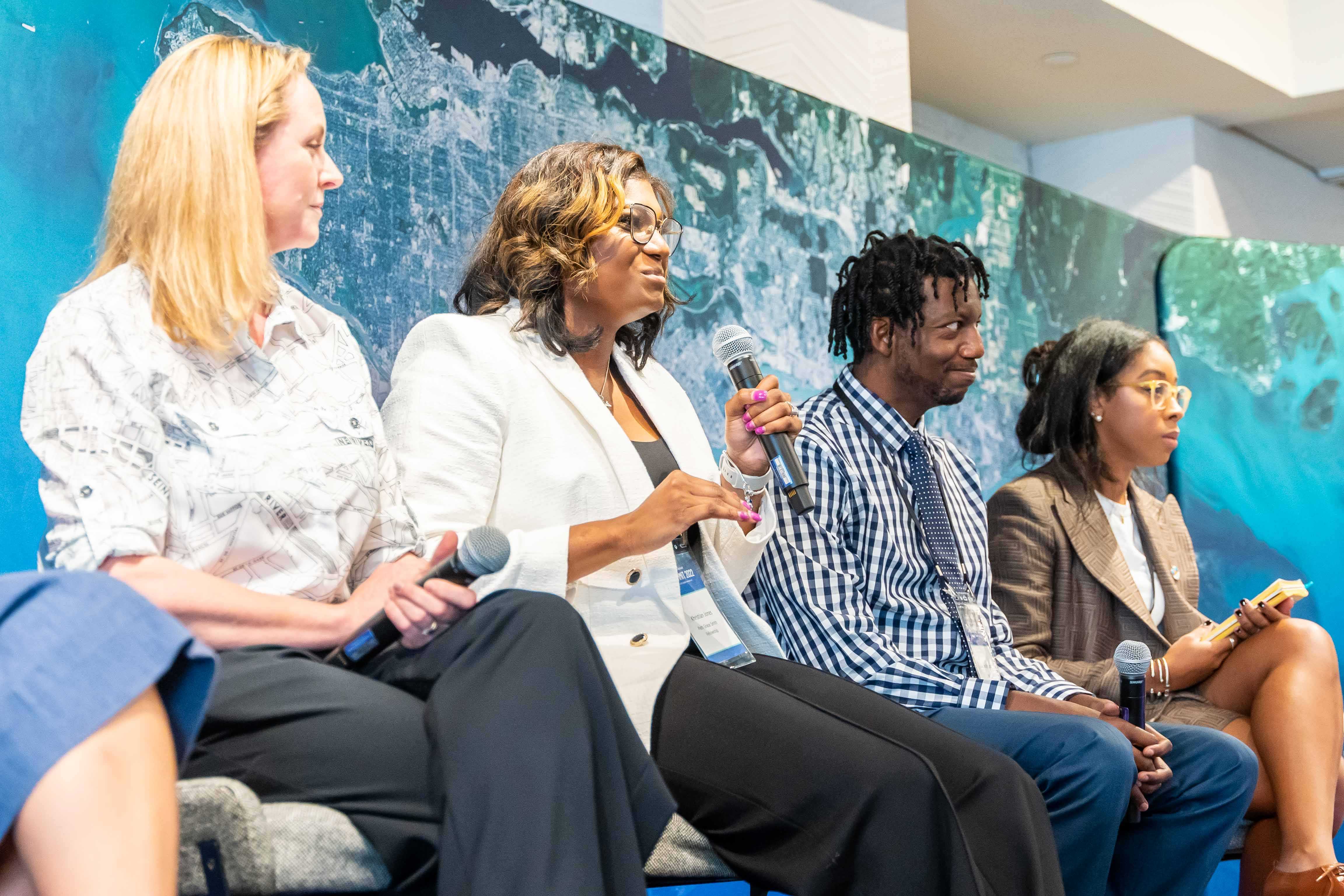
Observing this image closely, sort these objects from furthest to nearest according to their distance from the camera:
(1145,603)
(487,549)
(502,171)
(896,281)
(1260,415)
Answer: (1260,415) < (1145,603) < (896,281) < (502,171) < (487,549)

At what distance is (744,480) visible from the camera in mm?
2049

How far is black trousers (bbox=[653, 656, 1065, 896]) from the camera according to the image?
1638mm

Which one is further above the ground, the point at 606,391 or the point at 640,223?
the point at 640,223

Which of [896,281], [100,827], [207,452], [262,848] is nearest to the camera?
[100,827]

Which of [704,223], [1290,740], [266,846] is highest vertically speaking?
[704,223]

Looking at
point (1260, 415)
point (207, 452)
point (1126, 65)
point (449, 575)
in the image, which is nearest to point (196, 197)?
point (207, 452)

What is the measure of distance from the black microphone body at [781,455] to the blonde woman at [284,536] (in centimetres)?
51

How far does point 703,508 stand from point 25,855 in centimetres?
98

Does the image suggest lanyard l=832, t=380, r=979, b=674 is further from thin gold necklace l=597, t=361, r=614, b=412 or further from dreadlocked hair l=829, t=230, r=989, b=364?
thin gold necklace l=597, t=361, r=614, b=412

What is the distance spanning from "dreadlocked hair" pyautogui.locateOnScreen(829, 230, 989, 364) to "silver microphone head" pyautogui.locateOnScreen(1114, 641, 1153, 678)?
75cm

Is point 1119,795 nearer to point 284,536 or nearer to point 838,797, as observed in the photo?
point 838,797

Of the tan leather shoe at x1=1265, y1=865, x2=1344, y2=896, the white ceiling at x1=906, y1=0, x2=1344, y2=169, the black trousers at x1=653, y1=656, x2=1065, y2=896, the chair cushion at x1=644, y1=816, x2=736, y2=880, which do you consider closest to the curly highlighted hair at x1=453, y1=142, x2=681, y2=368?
the black trousers at x1=653, y1=656, x2=1065, y2=896

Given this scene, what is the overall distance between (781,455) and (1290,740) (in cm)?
124

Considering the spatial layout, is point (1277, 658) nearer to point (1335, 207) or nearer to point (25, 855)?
point (25, 855)
